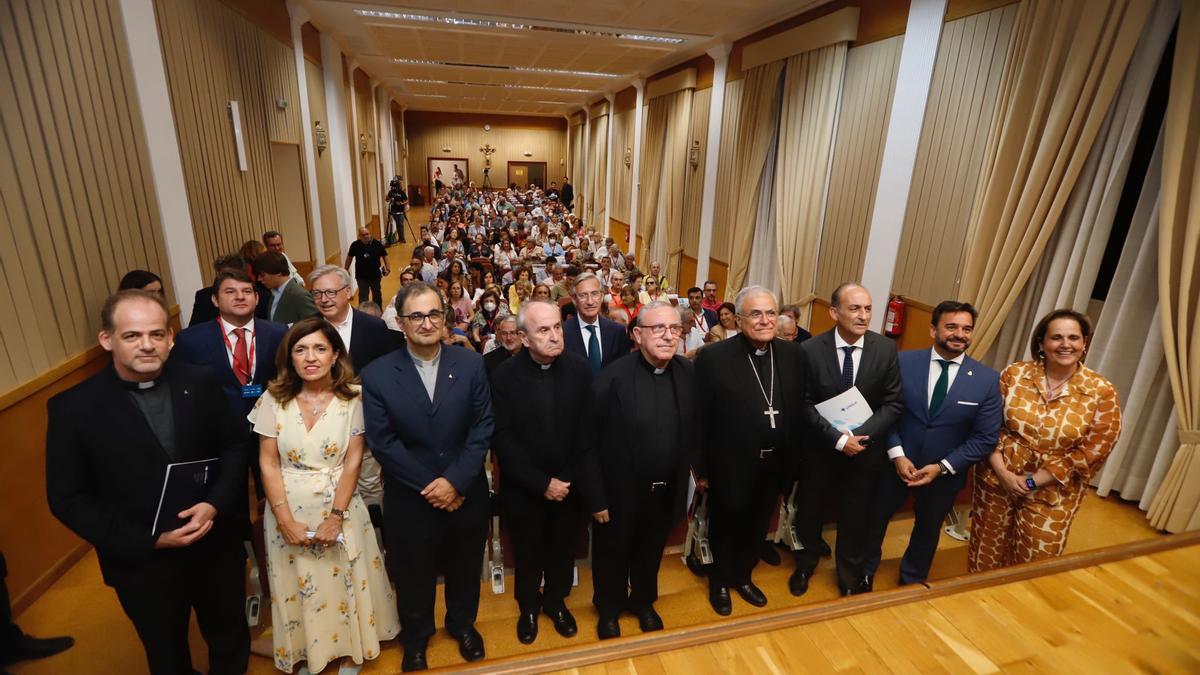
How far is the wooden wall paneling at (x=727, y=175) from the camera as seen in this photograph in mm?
8836

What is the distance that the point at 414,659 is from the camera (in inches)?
95.7

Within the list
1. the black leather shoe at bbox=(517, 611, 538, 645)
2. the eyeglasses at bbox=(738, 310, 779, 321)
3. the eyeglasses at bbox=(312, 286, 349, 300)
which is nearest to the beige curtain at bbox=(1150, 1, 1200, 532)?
the eyeglasses at bbox=(738, 310, 779, 321)

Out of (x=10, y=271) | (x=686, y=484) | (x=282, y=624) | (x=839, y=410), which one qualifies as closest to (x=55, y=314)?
(x=10, y=271)

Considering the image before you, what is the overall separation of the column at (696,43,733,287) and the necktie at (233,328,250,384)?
810 centimetres

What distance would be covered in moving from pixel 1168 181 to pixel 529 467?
443cm

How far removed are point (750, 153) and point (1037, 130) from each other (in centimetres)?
431

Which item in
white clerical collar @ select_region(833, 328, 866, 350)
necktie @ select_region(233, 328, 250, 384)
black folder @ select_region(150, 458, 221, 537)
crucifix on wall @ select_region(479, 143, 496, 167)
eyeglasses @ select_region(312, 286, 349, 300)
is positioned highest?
crucifix on wall @ select_region(479, 143, 496, 167)

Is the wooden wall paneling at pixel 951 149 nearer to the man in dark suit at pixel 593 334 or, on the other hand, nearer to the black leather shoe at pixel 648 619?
the man in dark suit at pixel 593 334

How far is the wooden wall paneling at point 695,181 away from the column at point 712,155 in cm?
16

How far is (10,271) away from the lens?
9.01 feet

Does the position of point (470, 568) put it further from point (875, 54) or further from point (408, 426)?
point (875, 54)

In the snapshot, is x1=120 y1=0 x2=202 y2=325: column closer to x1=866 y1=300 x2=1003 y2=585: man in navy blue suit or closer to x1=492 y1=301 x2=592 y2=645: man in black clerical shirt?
x1=492 y1=301 x2=592 y2=645: man in black clerical shirt

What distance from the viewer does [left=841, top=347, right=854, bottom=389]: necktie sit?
Result: 2826 mm

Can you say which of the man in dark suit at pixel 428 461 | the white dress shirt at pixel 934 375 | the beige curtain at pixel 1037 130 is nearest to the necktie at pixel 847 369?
the white dress shirt at pixel 934 375
